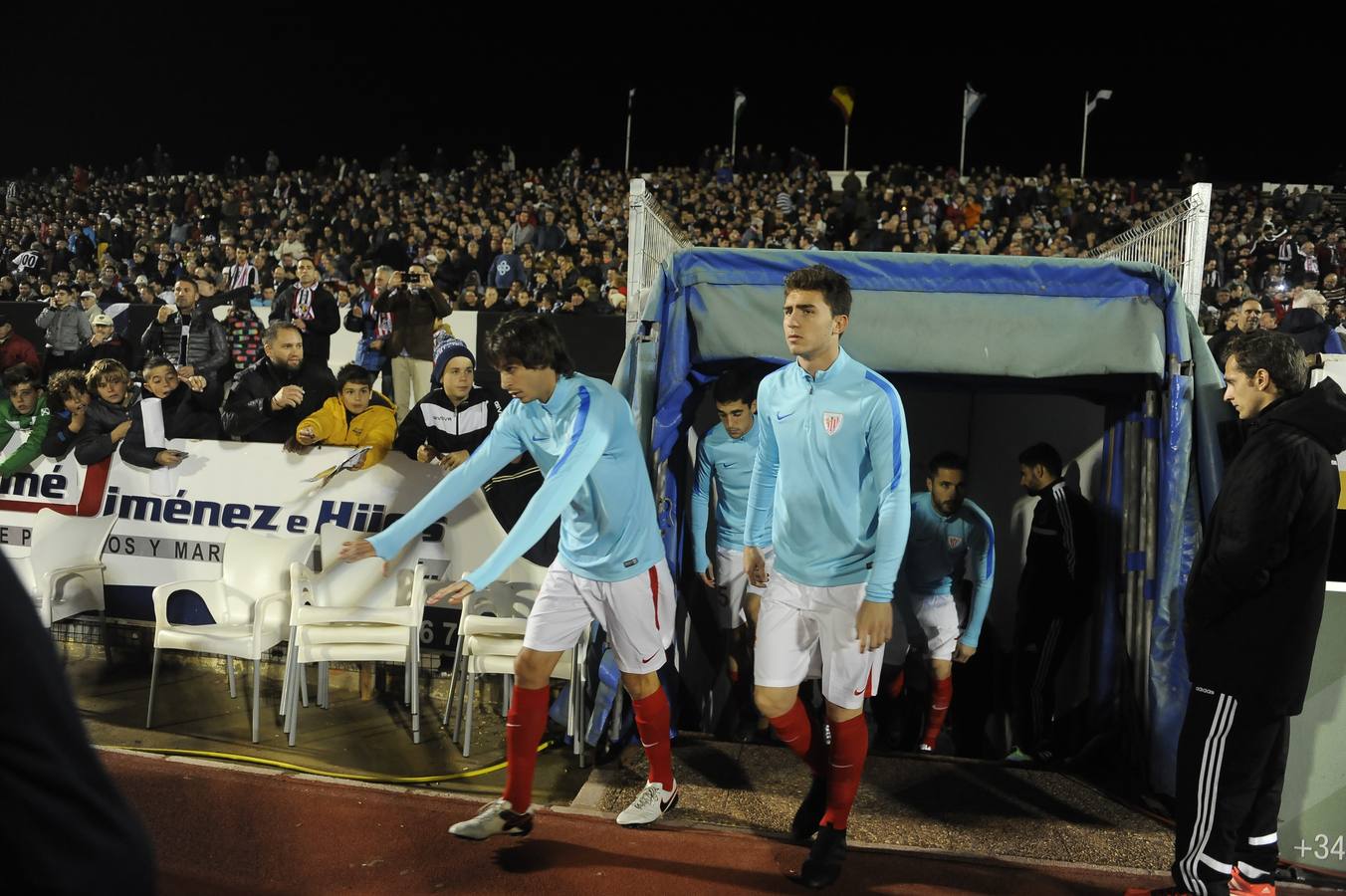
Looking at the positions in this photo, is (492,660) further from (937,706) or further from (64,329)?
(64,329)

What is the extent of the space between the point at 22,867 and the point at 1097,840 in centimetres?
413

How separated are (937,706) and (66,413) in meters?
5.41

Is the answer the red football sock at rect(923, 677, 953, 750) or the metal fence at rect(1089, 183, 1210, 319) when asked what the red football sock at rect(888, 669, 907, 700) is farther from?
the metal fence at rect(1089, 183, 1210, 319)

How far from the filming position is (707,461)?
17.1ft

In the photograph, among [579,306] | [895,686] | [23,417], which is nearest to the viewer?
[895,686]

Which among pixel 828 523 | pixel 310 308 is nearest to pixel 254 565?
pixel 828 523

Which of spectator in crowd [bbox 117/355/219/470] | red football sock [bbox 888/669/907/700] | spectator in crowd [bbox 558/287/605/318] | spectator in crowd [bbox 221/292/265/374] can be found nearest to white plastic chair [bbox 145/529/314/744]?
spectator in crowd [bbox 117/355/219/470]

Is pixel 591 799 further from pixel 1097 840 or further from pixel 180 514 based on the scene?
pixel 180 514

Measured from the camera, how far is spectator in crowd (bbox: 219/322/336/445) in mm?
6172

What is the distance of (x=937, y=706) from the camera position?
206 inches

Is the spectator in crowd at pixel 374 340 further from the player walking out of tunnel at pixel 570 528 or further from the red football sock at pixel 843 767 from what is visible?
the red football sock at pixel 843 767

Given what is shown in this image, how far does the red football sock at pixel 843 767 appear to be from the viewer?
11.8 feet

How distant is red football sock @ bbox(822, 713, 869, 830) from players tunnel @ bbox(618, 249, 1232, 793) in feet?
4.53

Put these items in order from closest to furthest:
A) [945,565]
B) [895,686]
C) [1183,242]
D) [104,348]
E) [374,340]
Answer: [1183,242] → [945,565] → [895,686] → [374,340] → [104,348]
